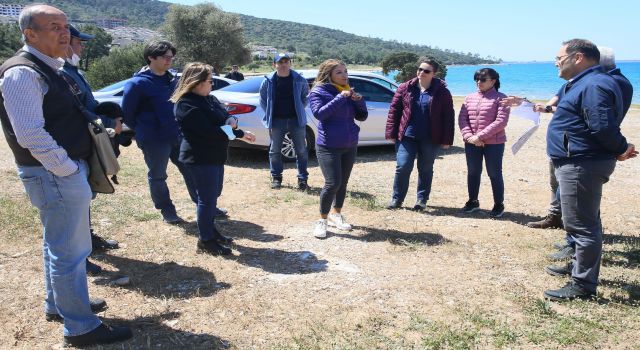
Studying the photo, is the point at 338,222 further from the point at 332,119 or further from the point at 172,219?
the point at 172,219

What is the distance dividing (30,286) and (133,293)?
2.76 feet

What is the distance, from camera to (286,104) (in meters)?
6.93

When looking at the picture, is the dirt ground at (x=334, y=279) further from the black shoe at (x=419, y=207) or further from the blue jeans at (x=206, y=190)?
the blue jeans at (x=206, y=190)

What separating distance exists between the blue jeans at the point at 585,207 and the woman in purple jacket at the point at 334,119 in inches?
76.5

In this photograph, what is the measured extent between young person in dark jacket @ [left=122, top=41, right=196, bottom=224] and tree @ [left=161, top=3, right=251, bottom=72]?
36642mm

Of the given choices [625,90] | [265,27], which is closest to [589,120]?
[625,90]

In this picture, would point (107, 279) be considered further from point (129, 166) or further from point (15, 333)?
point (129, 166)

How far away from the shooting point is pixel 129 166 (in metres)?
8.50

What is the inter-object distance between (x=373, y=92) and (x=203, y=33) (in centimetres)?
3404

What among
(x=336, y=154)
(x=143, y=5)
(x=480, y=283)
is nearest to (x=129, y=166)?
(x=336, y=154)

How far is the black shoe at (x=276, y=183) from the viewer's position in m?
7.13

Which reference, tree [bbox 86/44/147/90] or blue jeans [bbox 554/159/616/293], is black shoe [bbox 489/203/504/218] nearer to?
blue jeans [bbox 554/159/616/293]

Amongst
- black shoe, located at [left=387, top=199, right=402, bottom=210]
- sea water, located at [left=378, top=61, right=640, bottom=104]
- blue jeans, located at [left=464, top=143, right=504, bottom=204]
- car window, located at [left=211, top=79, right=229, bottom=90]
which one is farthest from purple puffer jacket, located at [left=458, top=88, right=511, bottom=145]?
sea water, located at [left=378, top=61, right=640, bottom=104]

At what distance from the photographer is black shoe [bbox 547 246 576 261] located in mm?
4519
